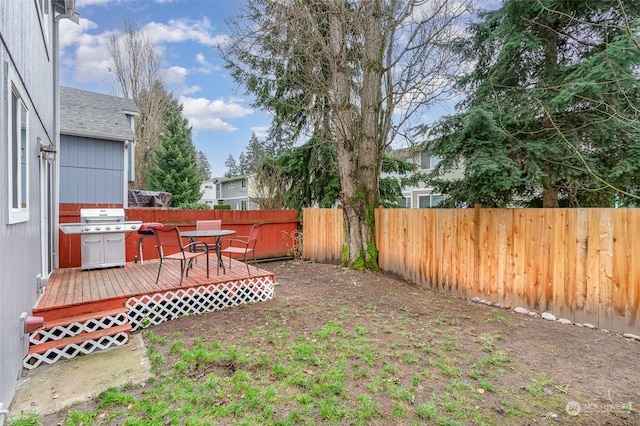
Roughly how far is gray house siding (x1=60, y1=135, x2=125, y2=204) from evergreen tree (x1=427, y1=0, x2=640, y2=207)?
906 centimetres

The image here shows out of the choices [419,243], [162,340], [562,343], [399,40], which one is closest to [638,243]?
[562,343]

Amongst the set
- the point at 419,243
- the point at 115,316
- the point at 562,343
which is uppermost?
the point at 419,243

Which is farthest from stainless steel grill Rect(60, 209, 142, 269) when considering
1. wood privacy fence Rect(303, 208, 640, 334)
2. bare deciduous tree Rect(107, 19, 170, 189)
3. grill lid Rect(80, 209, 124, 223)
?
bare deciduous tree Rect(107, 19, 170, 189)

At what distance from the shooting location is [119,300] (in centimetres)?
400

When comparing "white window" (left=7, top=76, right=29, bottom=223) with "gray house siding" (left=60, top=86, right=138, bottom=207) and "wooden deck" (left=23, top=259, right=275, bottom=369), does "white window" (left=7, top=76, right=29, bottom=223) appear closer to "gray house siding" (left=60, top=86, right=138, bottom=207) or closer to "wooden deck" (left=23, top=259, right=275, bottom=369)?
"wooden deck" (left=23, top=259, right=275, bottom=369)

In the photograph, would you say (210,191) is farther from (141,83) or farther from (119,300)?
(119,300)

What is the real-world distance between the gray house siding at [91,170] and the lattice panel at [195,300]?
6.92 meters

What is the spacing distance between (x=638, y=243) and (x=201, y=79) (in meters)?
16.6

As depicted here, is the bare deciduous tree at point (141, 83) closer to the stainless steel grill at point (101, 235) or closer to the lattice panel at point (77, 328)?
the stainless steel grill at point (101, 235)

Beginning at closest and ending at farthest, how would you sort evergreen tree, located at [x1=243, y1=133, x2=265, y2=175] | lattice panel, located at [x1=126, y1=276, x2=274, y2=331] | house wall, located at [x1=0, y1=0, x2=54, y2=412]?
house wall, located at [x1=0, y1=0, x2=54, y2=412]
lattice panel, located at [x1=126, y1=276, x2=274, y2=331]
evergreen tree, located at [x1=243, y1=133, x2=265, y2=175]

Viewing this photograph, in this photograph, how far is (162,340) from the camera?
3.65 metres

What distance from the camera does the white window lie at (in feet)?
8.21

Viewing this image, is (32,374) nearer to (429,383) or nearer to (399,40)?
(429,383)

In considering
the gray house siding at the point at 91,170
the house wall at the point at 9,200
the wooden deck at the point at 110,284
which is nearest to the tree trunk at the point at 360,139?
the wooden deck at the point at 110,284
